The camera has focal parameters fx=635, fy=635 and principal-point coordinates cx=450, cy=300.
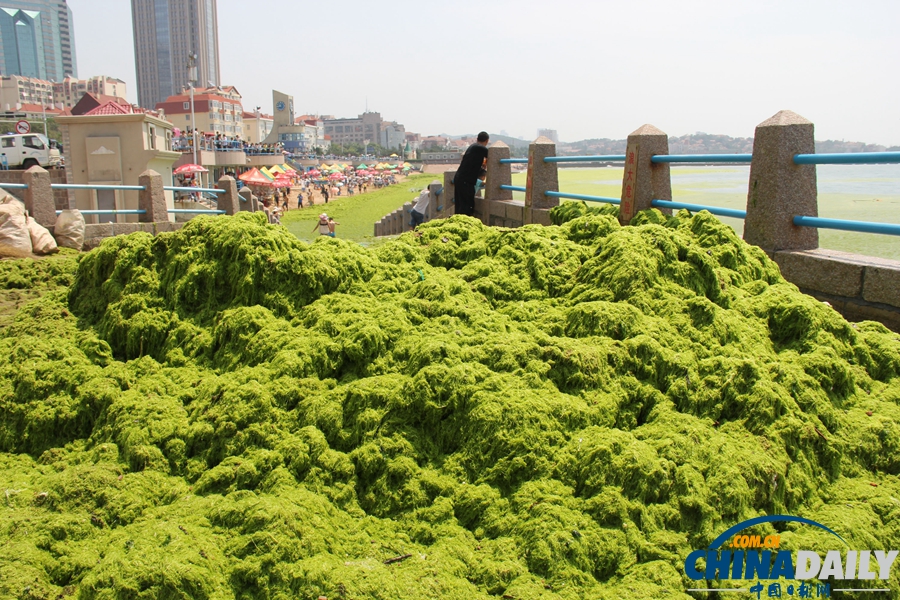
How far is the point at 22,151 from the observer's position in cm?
2666

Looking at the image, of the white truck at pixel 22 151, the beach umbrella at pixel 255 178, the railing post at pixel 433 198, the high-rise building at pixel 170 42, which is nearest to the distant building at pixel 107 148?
the white truck at pixel 22 151

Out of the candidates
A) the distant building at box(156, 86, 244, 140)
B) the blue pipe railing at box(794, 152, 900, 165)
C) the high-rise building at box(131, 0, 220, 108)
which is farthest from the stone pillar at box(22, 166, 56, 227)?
the high-rise building at box(131, 0, 220, 108)

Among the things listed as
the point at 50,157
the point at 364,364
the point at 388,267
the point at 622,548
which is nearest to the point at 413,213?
the point at 388,267

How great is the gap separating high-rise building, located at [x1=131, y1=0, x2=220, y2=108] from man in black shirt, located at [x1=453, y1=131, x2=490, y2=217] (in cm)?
13465

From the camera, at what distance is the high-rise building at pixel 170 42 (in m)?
144

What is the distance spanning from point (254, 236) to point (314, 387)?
3.78 feet

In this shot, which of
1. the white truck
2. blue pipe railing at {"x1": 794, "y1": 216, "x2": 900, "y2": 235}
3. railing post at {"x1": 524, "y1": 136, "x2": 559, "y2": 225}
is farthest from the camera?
the white truck

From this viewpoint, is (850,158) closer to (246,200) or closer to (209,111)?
(246,200)

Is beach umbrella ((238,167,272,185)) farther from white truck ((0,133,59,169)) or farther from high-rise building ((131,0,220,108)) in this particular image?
high-rise building ((131,0,220,108))

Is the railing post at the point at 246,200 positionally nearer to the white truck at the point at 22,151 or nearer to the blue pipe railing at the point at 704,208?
the blue pipe railing at the point at 704,208

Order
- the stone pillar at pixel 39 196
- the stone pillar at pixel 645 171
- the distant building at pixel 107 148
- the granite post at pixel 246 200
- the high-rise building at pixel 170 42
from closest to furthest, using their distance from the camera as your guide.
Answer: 1. the stone pillar at pixel 645 171
2. the stone pillar at pixel 39 196
3. the granite post at pixel 246 200
4. the distant building at pixel 107 148
5. the high-rise building at pixel 170 42

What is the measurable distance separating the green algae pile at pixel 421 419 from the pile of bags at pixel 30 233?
5.36 m

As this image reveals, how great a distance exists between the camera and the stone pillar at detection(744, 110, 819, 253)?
4652 millimetres

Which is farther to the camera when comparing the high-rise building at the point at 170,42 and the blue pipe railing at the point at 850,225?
the high-rise building at the point at 170,42
